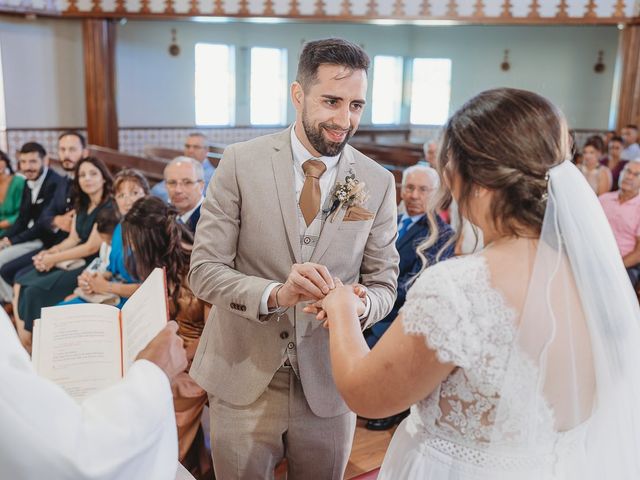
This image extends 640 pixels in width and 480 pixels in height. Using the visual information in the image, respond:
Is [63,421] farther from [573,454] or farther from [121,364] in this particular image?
[573,454]

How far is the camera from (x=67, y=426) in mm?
1099

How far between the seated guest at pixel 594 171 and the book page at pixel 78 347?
240 inches

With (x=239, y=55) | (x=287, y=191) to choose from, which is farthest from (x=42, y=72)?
(x=287, y=191)

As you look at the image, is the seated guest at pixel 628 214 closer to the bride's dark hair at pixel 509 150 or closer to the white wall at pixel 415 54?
the bride's dark hair at pixel 509 150

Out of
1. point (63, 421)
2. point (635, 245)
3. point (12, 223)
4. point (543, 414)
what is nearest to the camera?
point (63, 421)

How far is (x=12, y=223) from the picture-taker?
5.82m

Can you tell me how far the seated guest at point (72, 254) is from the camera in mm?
4500

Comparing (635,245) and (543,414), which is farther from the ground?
(543,414)

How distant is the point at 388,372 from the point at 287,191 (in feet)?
2.32

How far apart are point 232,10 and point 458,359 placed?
8807 millimetres

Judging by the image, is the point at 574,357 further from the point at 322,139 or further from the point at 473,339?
the point at 322,139

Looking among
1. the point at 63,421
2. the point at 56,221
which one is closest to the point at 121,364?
the point at 63,421

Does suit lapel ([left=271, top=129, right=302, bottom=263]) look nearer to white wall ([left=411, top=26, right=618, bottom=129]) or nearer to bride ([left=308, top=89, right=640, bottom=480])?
bride ([left=308, top=89, right=640, bottom=480])

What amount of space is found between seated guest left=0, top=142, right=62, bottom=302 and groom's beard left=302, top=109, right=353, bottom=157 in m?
4.26
